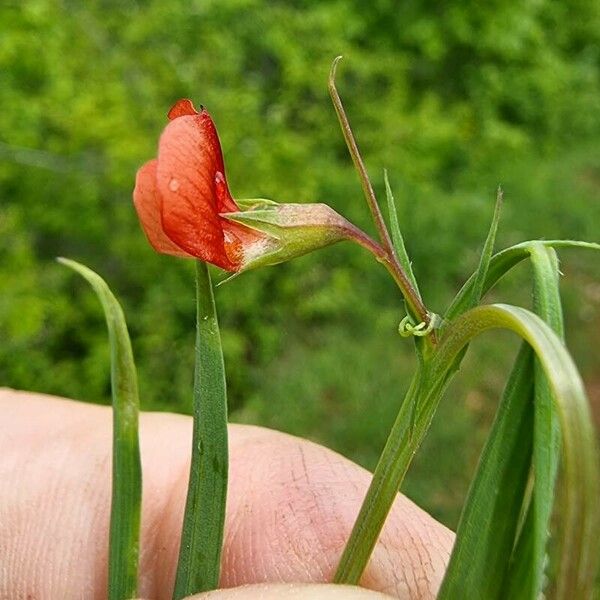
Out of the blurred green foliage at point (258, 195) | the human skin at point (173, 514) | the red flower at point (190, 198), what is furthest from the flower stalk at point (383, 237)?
the blurred green foliage at point (258, 195)

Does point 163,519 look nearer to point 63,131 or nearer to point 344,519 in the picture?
point 344,519

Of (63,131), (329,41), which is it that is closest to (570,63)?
(329,41)

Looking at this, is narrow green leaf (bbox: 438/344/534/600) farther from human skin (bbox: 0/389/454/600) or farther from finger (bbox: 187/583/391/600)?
human skin (bbox: 0/389/454/600)

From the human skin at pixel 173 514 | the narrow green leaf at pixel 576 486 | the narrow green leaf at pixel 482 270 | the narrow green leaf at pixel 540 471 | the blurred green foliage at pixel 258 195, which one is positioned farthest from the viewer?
the blurred green foliage at pixel 258 195

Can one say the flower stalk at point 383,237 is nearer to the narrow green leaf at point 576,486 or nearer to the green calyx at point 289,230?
the green calyx at point 289,230

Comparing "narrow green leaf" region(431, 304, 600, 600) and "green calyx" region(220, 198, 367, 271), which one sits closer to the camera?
"narrow green leaf" region(431, 304, 600, 600)

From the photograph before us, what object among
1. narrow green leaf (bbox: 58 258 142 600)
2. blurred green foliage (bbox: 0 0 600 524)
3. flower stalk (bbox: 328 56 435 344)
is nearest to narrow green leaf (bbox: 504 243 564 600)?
flower stalk (bbox: 328 56 435 344)
